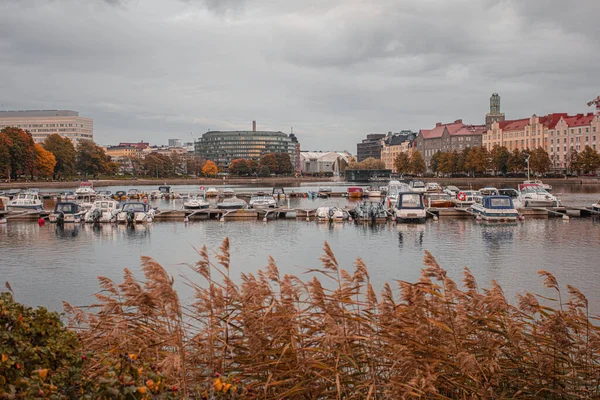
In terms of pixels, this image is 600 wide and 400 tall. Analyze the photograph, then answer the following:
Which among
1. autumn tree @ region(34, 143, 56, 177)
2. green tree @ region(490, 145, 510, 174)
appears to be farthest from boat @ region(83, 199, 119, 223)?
green tree @ region(490, 145, 510, 174)

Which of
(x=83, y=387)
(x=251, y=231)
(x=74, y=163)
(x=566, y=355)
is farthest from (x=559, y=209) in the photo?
(x=74, y=163)

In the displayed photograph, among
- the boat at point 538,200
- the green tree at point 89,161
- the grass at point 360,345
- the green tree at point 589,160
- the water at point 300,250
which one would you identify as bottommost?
the water at point 300,250

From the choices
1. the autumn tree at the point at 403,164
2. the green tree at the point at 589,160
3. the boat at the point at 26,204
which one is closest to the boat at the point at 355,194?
the boat at the point at 26,204

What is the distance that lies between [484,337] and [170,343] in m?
3.83

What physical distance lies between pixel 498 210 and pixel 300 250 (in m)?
23.7

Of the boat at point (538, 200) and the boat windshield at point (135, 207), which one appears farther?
the boat at point (538, 200)

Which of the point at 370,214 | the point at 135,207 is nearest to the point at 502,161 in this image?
the point at 370,214

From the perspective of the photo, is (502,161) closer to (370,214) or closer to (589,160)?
(589,160)

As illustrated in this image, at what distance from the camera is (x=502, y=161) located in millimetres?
152375

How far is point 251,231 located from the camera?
45.3 m

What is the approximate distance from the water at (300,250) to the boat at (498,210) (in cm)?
132

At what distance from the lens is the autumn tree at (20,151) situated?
124 m

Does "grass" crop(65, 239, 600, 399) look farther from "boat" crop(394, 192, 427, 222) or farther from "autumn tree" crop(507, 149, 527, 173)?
"autumn tree" crop(507, 149, 527, 173)

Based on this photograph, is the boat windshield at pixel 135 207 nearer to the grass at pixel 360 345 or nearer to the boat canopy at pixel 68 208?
the boat canopy at pixel 68 208
